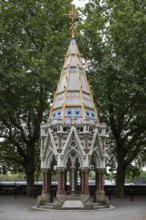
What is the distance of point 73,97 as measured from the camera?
2286 centimetres

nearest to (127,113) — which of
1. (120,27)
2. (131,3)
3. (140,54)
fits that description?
(140,54)

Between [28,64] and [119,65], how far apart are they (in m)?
7.15

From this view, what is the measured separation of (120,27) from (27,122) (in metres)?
11.9

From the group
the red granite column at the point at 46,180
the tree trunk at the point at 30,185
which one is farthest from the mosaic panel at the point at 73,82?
the tree trunk at the point at 30,185

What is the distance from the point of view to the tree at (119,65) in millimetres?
28047

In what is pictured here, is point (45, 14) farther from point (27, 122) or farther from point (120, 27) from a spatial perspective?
point (27, 122)

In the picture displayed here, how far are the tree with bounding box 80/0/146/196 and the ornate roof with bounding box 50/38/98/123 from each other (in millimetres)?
4439

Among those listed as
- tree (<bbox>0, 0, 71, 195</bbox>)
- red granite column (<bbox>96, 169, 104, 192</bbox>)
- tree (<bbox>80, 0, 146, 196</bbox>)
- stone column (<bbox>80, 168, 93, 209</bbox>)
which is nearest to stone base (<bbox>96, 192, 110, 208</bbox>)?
red granite column (<bbox>96, 169, 104, 192</bbox>)

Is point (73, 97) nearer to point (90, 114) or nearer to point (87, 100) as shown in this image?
point (87, 100)

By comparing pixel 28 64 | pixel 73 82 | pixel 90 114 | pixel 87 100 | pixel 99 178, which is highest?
pixel 28 64

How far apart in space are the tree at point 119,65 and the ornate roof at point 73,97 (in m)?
4.44

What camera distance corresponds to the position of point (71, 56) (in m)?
24.6

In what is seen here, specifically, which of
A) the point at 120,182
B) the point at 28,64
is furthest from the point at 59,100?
the point at 120,182

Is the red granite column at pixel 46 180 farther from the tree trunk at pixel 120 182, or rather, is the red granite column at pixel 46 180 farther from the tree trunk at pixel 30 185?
the tree trunk at pixel 30 185
